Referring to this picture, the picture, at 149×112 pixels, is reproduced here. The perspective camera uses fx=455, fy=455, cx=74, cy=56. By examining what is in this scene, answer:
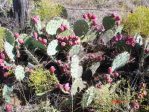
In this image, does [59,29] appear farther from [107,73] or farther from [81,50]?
[107,73]

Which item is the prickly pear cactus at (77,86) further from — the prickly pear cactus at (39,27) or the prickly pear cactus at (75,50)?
the prickly pear cactus at (39,27)

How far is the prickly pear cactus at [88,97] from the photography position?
4.14 metres

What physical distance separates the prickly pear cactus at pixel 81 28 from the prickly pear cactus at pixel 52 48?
0.35 meters

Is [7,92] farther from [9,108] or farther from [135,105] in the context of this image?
[135,105]

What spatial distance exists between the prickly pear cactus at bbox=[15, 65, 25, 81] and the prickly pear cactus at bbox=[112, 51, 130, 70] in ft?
3.02

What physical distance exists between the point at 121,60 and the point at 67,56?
61 centimetres

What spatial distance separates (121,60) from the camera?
4535 mm

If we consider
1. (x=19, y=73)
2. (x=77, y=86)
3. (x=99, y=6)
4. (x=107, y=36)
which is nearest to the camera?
(x=77, y=86)

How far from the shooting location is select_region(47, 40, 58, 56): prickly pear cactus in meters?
4.75

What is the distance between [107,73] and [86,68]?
246mm

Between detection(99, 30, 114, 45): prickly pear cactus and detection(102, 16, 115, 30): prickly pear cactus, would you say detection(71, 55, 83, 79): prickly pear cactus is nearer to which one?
detection(99, 30, 114, 45): prickly pear cactus

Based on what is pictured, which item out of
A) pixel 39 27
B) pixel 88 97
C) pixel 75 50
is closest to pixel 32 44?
pixel 39 27

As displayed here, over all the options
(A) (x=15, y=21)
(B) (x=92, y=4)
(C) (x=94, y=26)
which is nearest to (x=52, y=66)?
(C) (x=94, y=26)

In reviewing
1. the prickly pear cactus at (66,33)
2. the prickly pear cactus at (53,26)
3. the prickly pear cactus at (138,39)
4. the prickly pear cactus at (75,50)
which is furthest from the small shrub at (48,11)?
the prickly pear cactus at (138,39)
